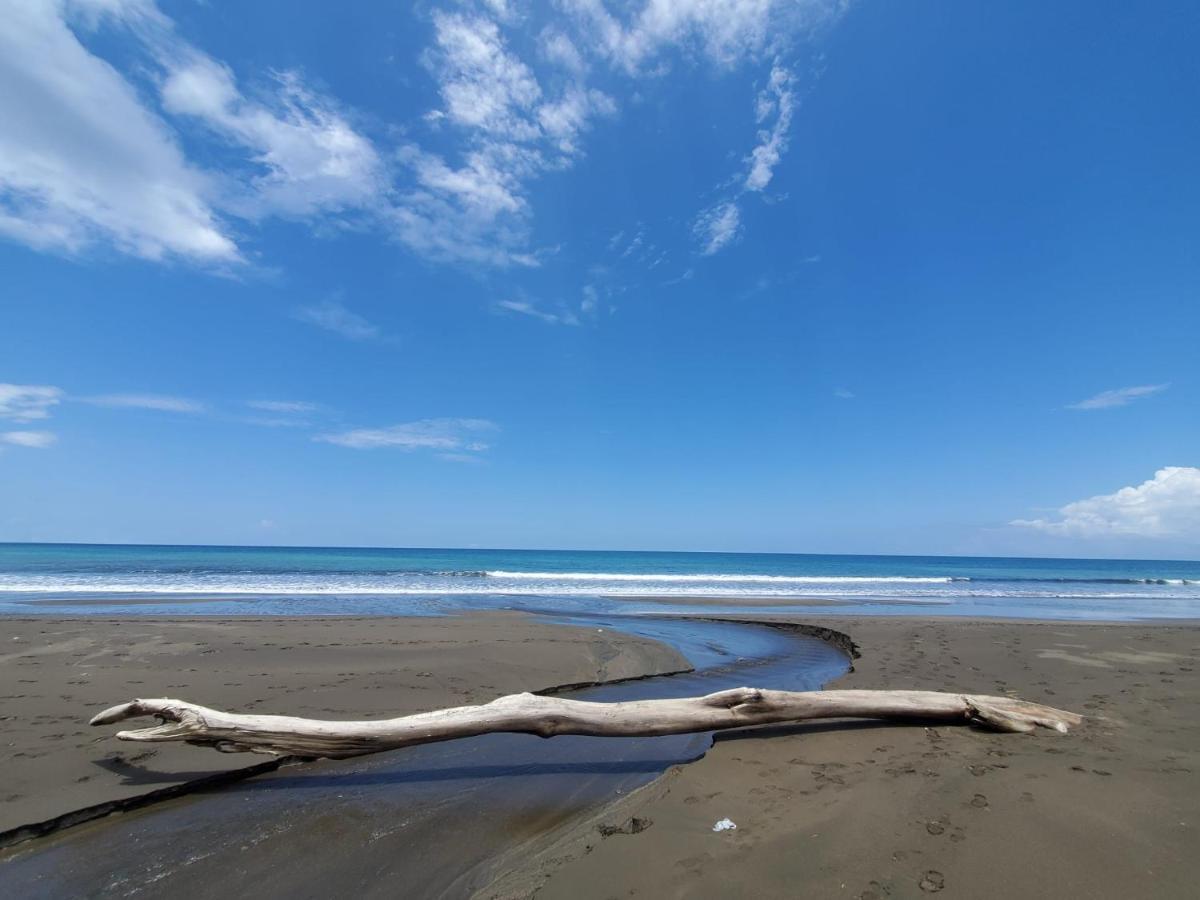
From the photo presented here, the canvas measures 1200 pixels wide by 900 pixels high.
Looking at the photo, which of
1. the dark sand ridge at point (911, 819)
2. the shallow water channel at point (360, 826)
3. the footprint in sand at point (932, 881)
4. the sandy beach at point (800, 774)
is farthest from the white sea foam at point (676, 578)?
the footprint in sand at point (932, 881)

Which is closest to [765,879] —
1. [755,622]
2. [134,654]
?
[134,654]

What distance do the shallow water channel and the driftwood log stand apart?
32 centimetres

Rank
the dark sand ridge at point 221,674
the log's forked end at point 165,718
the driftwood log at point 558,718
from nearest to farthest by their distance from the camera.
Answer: the log's forked end at point 165,718, the driftwood log at point 558,718, the dark sand ridge at point 221,674

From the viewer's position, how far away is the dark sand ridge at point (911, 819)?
2949 mm

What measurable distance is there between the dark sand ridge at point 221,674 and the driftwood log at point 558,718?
411 mm

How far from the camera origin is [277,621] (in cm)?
1345

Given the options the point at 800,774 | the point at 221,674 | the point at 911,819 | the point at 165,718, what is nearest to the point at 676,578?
the point at 221,674

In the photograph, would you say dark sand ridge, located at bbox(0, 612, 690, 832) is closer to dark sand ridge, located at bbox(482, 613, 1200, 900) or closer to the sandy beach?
the sandy beach

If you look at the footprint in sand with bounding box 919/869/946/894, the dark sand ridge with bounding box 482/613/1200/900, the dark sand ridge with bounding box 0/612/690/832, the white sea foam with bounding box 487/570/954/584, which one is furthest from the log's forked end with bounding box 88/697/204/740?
the white sea foam with bounding box 487/570/954/584

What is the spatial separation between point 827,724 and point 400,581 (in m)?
28.2

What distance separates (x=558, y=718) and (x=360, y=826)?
164 centimetres

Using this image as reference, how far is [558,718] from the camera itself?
15.5 feet

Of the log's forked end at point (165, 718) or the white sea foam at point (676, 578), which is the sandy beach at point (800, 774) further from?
the white sea foam at point (676, 578)

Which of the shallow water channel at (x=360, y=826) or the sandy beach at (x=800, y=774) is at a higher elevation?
the sandy beach at (x=800, y=774)
